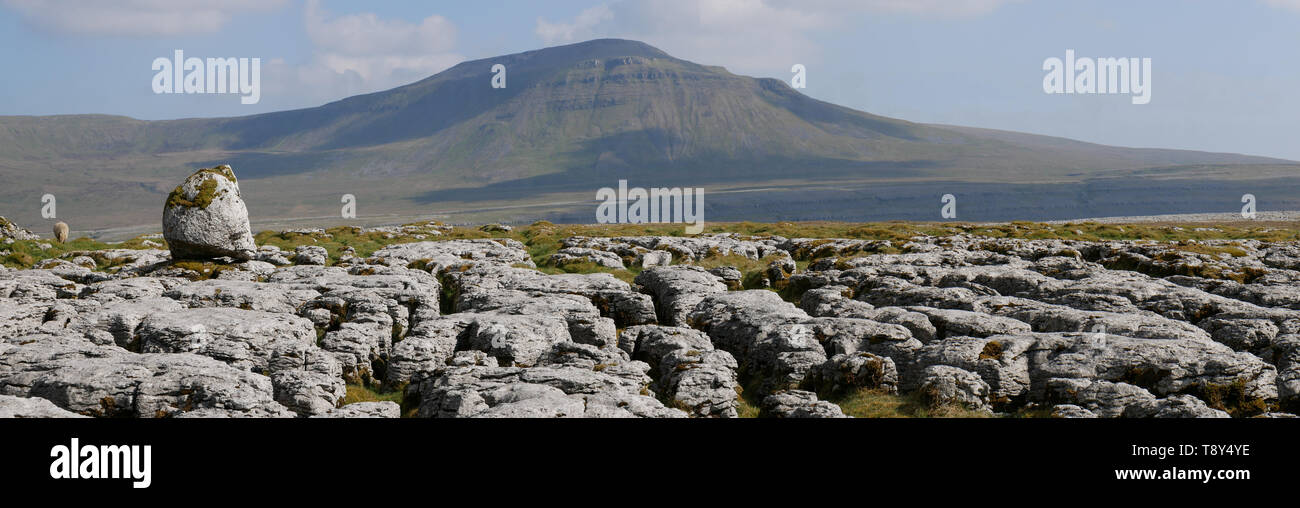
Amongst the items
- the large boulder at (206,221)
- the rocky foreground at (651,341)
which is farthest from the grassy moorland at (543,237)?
the rocky foreground at (651,341)

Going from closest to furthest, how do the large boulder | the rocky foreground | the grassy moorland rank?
the rocky foreground, the large boulder, the grassy moorland

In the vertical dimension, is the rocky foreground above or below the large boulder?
below

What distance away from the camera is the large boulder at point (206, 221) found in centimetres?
3634

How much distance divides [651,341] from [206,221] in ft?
75.9

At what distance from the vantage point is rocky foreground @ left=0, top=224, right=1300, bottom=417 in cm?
1962

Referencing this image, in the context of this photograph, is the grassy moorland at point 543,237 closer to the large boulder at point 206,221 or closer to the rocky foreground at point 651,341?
the large boulder at point 206,221

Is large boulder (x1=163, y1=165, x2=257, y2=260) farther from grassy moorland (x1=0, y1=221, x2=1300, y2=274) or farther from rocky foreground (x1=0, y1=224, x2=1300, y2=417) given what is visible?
grassy moorland (x1=0, y1=221, x2=1300, y2=274)

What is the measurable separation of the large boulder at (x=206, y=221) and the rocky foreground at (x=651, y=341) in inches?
57.4

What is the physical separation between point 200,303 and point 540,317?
1189 cm

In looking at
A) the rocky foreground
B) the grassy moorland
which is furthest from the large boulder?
the grassy moorland

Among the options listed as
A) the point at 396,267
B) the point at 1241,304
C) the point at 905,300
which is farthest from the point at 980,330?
the point at 396,267

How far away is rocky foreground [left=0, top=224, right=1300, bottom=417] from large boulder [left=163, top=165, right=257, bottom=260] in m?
1.46

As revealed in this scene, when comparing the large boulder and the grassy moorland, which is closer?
the large boulder

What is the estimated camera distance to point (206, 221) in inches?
1433
